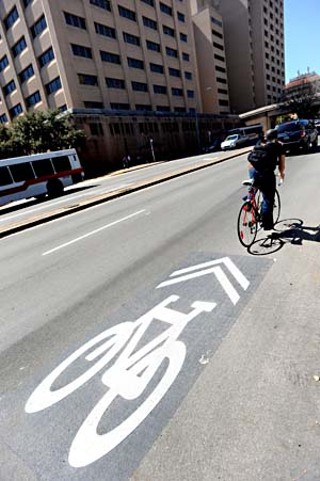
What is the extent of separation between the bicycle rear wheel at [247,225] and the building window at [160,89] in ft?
161

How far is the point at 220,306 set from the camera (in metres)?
3.65

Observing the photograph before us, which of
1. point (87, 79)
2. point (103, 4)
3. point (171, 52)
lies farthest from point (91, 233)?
point (171, 52)

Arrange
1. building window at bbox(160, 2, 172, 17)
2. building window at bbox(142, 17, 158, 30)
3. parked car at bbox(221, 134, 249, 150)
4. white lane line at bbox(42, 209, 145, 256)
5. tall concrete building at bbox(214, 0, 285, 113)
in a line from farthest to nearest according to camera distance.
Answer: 1. tall concrete building at bbox(214, 0, 285, 113)
2. building window at bbox(160, 2, 172, 17)
3. building window at bbox(142, 17, 158, 30)
4. parked car at bbox(221, 134, 249, 150)
5. white lane line at bbox(42, 209, 145, 256)

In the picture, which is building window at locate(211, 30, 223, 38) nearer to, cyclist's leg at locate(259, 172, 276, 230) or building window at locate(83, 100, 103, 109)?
building window at locate(83, 100, 103, 109)

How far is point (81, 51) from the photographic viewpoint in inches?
1463

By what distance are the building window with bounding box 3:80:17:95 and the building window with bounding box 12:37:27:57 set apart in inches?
163

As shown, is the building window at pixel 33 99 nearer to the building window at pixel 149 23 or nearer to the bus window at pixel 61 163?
the building window at pixel 149 23

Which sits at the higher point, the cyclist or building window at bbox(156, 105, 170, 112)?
building window at bbox(156, 105, 170, 112)

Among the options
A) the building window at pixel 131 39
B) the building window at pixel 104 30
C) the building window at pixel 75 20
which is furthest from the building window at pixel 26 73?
the building window at pixel 131 39

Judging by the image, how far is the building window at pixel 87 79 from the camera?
121 feet

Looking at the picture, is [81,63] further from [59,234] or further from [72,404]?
[72,404]

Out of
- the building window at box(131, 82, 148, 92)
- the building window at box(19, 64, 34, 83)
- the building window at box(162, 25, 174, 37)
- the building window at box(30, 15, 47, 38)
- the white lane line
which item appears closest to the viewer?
the white lane line

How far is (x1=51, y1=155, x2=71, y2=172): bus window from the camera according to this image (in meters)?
19.0

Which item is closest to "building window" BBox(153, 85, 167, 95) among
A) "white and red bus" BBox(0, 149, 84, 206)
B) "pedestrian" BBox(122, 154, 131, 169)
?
"pedestrian" BBox(122, 154, 131, 169)
